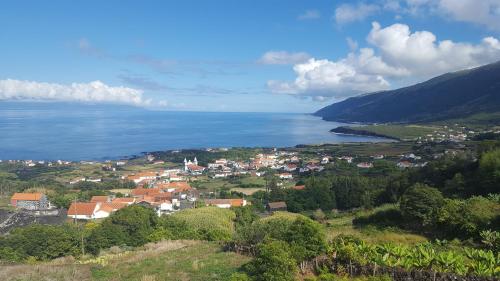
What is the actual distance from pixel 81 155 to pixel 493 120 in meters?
127

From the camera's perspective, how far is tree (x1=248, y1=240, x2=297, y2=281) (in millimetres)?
11305

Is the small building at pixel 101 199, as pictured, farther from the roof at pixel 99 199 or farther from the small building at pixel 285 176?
the small building at pixel 285 176

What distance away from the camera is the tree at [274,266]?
37.1 ft

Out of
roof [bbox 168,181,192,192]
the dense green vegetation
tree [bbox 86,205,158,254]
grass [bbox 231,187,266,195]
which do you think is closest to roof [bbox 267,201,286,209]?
the dense green vegetation

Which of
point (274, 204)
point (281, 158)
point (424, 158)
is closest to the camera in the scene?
point (274, 204)

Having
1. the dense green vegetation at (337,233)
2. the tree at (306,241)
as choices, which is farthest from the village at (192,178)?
the tree at (306,241)

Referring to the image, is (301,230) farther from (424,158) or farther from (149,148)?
(149,148)

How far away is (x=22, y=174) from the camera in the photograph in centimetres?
9175

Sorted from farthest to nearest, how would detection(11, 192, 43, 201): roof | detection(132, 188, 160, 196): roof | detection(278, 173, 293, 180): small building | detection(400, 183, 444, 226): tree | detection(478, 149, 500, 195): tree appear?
1. detection(278, 173, 293, 180): small building
2. detection(132, 188, 160, 196): roof
3. detection(11, 192, 43, 201): roof
4. detection(478, 149, 500, 195): tree
5. detection(400, 183, 444, 226): tree

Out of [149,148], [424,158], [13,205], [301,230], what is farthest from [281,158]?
[301,230]

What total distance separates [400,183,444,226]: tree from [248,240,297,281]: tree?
8234 mm

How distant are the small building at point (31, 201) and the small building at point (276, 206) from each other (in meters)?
30.3

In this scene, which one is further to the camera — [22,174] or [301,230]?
[22,174]

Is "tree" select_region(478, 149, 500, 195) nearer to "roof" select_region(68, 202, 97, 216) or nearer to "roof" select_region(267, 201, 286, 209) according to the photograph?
"roof" select_region(267, 201, 286, 209)
